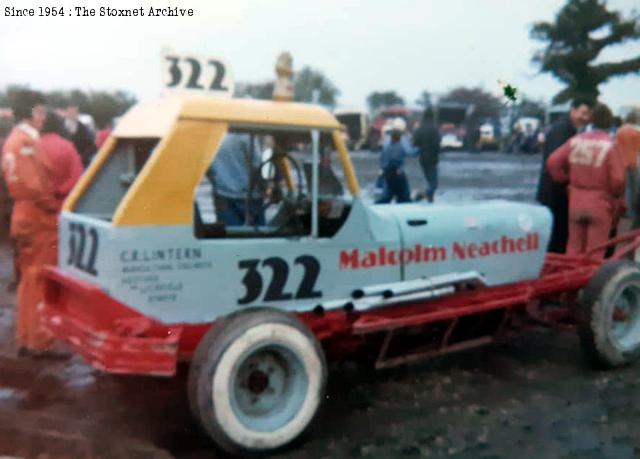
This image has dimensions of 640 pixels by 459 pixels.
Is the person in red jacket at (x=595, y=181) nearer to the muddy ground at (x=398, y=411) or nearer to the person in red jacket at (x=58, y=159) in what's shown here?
the muddy ground at (x=398, y=411)

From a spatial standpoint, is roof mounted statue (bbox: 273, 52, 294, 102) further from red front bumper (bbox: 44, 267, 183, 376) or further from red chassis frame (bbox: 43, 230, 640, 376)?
red front bumper (bbox: 44, 267, 183, 376)

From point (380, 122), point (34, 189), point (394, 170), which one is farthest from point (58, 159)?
point (380, 122)

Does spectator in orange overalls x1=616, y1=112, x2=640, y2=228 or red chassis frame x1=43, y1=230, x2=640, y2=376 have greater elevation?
spectator in orange overalls x1=616, y1=112, x2=640, y2=228

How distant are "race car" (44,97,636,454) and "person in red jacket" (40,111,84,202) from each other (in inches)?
36.6

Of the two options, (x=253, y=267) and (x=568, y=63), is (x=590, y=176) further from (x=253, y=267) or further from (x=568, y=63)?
(x=253, y=267)

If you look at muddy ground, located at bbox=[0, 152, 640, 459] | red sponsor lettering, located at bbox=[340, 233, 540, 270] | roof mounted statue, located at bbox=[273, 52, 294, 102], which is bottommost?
muddy ground, located at bbox=[0, 152, 640, 459]

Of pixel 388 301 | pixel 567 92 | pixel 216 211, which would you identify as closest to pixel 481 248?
pixel 388 301

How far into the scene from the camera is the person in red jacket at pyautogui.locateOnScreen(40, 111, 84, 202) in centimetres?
493

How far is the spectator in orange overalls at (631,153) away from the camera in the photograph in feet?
23.0

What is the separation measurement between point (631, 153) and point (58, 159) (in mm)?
4960

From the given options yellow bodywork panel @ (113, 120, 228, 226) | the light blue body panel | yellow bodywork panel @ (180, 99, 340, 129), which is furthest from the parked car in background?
yellow bodywork panel @ (113, 120, 228, 226)

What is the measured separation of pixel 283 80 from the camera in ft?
13.0

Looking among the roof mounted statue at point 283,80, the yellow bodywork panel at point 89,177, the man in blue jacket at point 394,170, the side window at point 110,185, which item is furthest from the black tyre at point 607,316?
the man in blue jacket at point 394,170

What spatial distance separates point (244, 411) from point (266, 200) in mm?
1072
